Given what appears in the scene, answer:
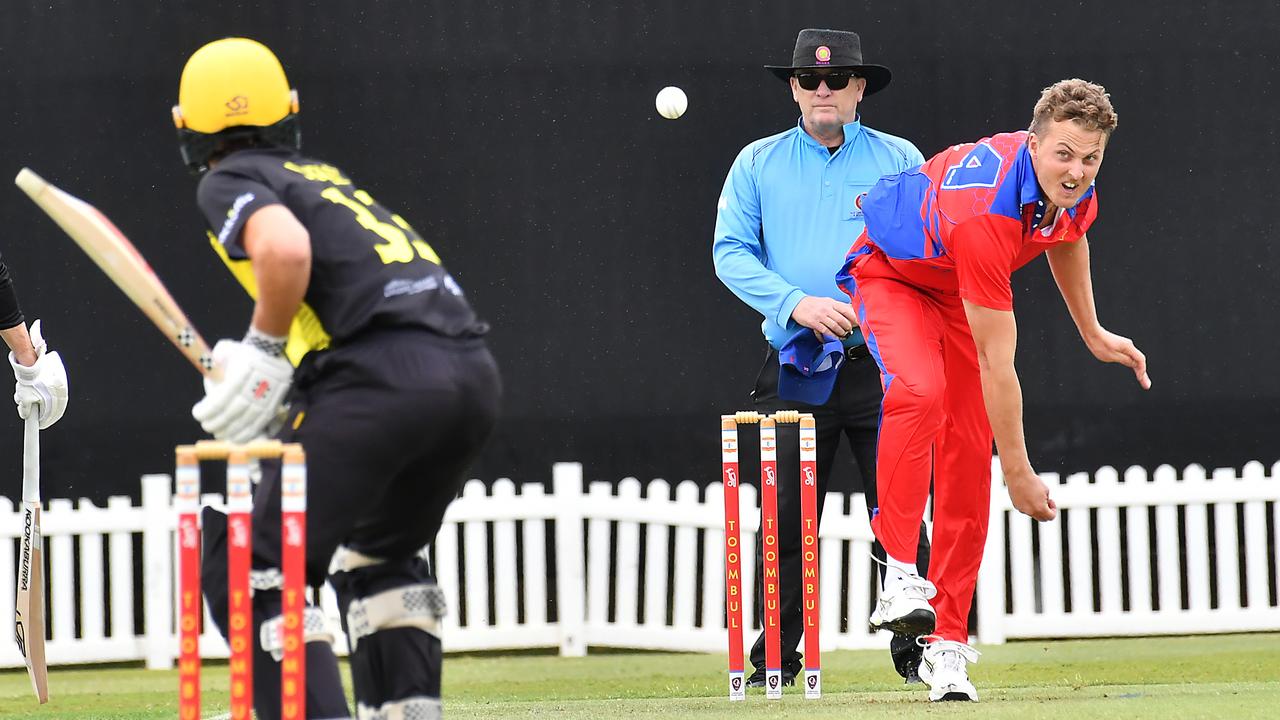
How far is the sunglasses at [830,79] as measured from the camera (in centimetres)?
514

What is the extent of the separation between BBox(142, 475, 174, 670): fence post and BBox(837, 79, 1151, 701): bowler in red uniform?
10.7 feet

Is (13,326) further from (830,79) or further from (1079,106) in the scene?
(1079,106)

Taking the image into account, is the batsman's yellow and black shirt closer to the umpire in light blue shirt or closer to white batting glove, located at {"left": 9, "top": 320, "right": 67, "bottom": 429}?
the umpire in light blue shirt

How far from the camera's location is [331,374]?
9.67ft

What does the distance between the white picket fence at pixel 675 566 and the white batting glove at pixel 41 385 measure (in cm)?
120

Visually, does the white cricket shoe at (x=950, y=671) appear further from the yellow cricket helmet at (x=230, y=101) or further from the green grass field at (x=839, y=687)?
the yellow cricket helmet at (x=230, y=101)

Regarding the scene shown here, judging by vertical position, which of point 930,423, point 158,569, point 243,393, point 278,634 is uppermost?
point 243,393

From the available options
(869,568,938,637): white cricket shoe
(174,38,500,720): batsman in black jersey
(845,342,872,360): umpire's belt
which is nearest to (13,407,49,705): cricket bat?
(174,38,500,720): batsman in black jersey

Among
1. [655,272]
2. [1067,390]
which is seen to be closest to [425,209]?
[655,272]

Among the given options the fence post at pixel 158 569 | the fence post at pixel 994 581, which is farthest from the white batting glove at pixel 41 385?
the fence post at pixel 994 581

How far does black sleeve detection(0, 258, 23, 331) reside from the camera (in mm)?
4962

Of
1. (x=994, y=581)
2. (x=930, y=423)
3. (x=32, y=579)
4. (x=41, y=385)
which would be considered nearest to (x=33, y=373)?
(x=41, y=385)

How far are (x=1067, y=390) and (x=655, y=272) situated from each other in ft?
5.70

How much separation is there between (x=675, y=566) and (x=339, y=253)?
4134 mm
